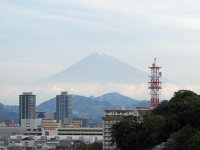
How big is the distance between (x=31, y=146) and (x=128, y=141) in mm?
99240

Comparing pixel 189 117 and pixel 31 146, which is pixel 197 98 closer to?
pixel 189 117

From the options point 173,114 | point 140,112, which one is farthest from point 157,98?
point 173,114

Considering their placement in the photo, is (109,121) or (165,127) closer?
(165,127)

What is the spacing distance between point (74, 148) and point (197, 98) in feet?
236

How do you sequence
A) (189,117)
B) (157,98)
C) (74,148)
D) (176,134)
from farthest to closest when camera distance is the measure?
(74,148) < (157,98) < (189,117) < (176,134)

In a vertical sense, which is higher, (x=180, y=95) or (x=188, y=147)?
(x=180, y=95)

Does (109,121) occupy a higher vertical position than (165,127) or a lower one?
higher

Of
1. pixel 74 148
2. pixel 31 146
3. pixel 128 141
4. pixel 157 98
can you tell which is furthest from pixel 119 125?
pixel 31 146

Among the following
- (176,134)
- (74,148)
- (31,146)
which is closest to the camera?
(176,134)

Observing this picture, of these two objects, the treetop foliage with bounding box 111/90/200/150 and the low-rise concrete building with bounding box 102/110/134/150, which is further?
the low-rise concrete building with bounding box 102/110/134/150

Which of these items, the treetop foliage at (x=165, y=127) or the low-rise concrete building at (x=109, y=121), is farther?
the low-rise concrete building at (x=109, y=121)

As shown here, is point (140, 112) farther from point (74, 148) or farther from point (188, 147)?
point (188, 147)

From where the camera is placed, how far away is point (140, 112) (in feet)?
489

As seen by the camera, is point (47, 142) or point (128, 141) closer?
point (128, 141)
